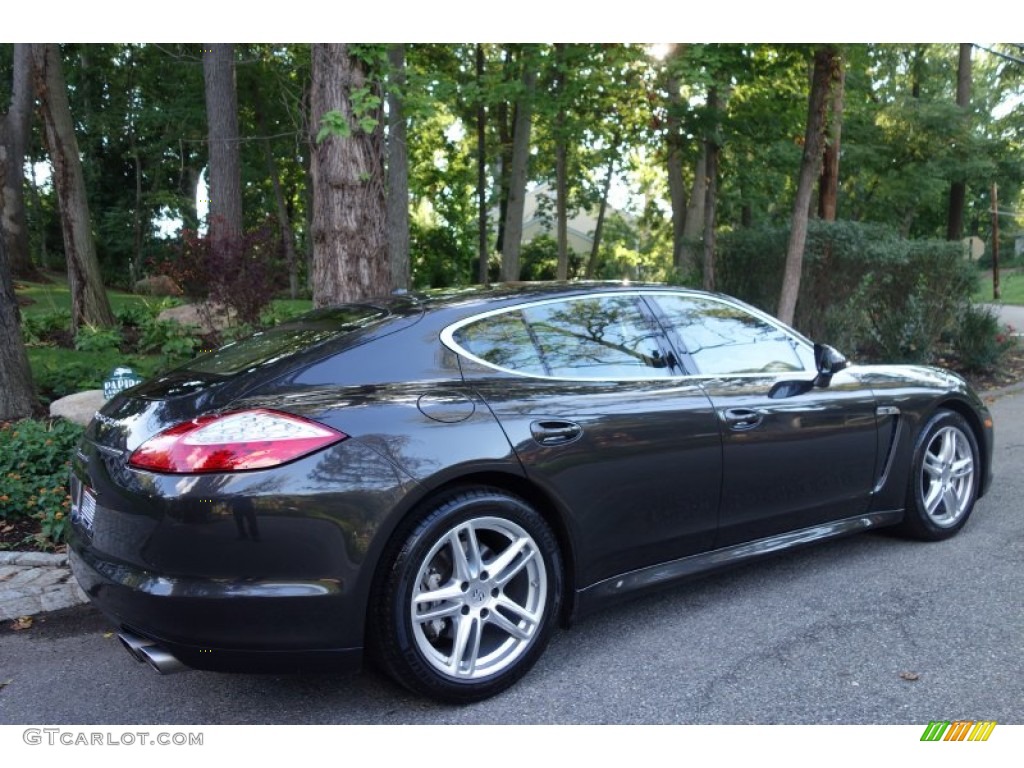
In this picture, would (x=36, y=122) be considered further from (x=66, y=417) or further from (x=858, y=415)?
(x=858, y=415)

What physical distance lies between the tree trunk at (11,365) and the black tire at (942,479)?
6168 mm

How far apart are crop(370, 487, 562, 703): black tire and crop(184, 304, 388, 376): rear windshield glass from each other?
81 centimetres

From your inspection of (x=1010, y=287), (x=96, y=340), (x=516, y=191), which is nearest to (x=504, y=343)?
(x=96, y=340)

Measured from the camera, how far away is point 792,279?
991 centimetres

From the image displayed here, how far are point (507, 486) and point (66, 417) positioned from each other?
15.0 ft

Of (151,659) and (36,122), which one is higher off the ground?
(36,122)

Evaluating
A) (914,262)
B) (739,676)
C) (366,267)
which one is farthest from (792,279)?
(739,676)

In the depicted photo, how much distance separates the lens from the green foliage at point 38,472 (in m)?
4.91

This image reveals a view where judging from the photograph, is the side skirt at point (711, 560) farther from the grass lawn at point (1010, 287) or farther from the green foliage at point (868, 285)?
the grass lawn at point (1010, 287)

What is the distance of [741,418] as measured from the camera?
3775 mm

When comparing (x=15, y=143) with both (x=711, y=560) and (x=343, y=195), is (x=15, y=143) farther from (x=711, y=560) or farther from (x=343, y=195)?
(x=711, y=560)

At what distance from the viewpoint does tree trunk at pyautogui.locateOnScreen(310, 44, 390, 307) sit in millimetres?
5711
